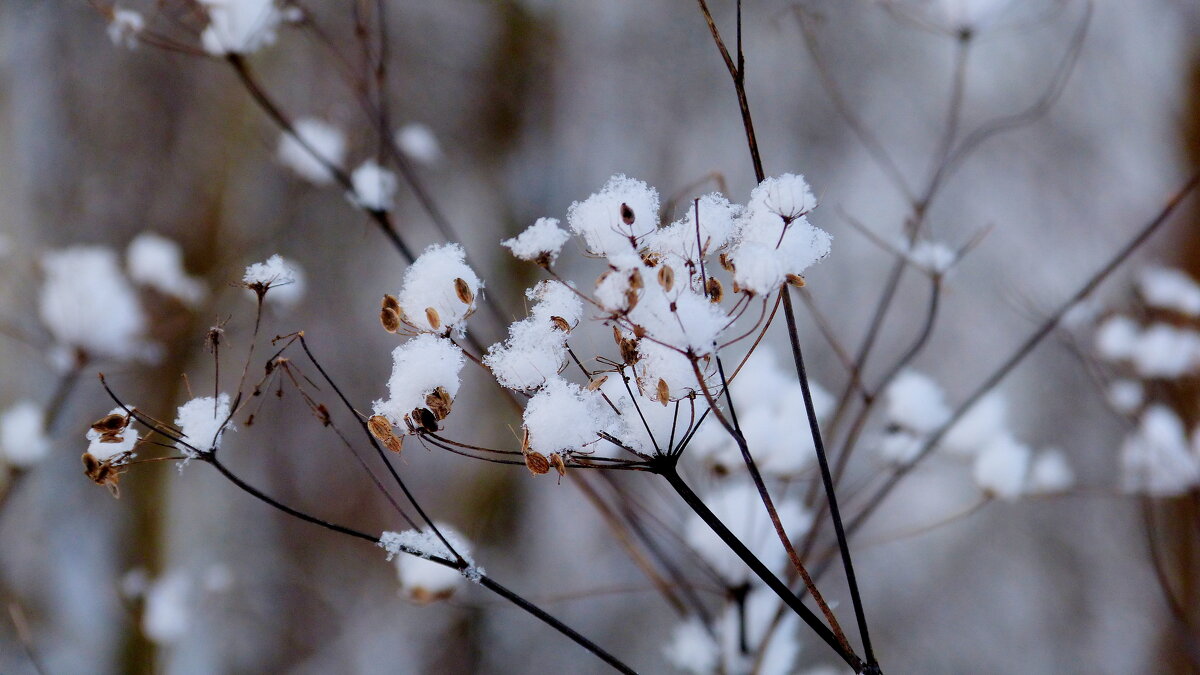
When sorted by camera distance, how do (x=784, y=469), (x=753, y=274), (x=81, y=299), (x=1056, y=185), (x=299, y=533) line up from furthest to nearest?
(x=299, y=533) < (x=1056, y=185) < (x=81, y=299) < (x=784, y=469) < (x=753, y=274)

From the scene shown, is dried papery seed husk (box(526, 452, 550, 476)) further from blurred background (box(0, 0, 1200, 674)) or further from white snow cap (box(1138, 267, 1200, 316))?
blurred background (box(0, 0, 1200, 674))

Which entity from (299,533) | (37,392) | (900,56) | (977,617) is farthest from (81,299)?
(977,617)

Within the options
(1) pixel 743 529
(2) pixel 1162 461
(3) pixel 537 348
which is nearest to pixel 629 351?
(3) pixel 537 348

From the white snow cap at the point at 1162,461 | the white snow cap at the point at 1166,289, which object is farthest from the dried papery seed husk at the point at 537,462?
the white snow cap at the point at 1166,289

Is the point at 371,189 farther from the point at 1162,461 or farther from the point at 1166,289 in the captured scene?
the point at 1166,289

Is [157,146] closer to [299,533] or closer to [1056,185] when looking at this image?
[299,533]

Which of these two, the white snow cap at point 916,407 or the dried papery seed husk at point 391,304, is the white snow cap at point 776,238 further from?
the white snow cap at point 916,407

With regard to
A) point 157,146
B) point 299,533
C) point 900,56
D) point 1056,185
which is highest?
point 900,56
